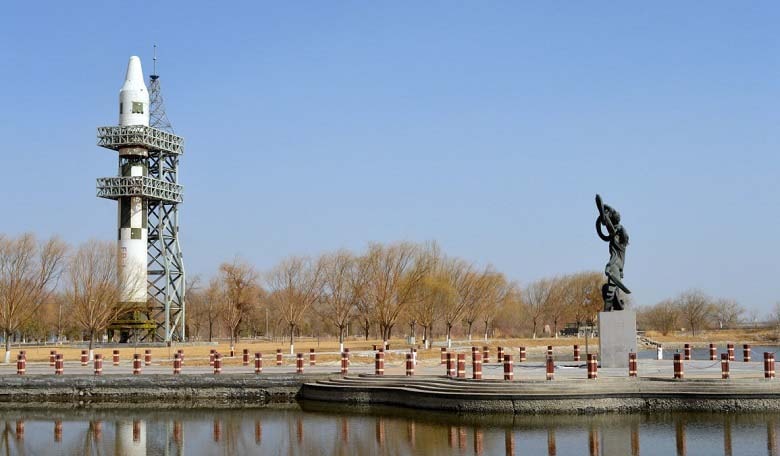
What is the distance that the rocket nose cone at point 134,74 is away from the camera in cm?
8469

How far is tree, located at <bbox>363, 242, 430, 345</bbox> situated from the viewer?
69.3m

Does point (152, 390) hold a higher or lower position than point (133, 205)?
lower

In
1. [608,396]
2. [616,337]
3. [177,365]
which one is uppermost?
[616,337]

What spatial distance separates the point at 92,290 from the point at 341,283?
19980 millimetres

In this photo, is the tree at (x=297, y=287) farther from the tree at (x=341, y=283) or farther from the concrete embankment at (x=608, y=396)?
the concrete embankment at (x=608, y=396)

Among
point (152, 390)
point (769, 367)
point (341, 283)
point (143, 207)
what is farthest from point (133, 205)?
point (769, 367)

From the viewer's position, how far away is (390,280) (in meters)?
71.7

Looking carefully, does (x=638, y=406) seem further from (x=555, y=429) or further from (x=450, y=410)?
(x=450, y=410)

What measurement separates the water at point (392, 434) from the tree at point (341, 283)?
40.4 meters

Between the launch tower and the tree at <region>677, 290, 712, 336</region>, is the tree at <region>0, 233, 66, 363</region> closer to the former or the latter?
the launch tower

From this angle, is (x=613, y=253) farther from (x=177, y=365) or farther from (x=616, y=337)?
(x=177, y=365)

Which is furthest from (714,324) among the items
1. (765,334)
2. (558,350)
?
(558,350)

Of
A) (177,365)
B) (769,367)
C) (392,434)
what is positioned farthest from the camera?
(177,365)

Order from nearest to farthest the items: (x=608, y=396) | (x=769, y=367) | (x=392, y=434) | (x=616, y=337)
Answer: (x=392, y=434), (x=608, y=396), (x=769, y=367), (x=616, y=337)
